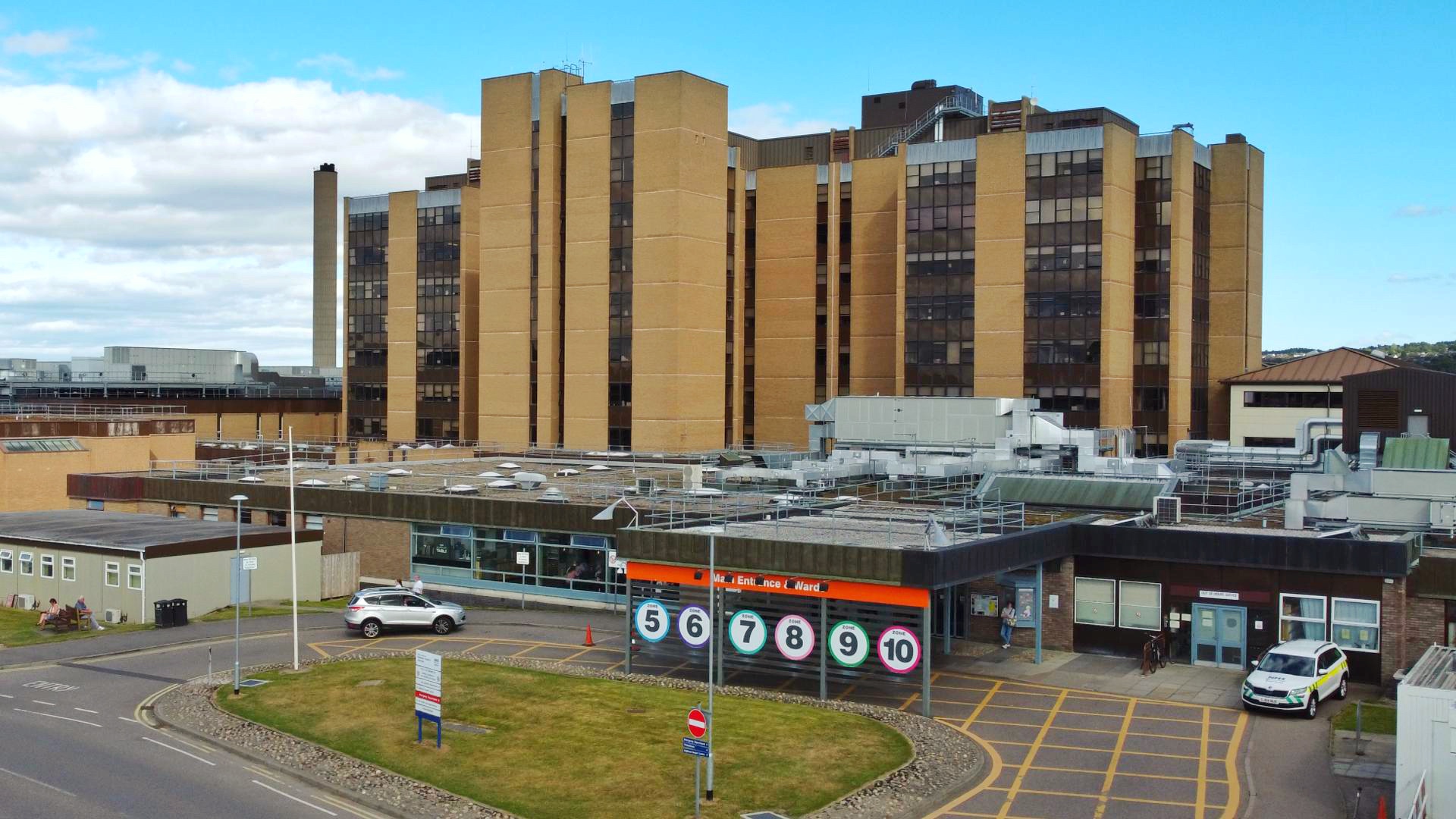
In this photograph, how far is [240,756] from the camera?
28141 mm

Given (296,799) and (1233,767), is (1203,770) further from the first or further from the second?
(296,799)

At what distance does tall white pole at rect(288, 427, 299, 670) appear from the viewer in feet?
119

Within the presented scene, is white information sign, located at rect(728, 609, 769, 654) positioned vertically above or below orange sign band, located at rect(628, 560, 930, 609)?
below

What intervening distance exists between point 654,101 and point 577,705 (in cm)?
6345

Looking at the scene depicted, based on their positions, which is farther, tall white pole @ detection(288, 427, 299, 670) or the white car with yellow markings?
tall white pole @ detection(288, 427, 299, 670)

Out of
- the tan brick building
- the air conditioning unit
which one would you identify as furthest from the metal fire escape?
the air conditioning unit

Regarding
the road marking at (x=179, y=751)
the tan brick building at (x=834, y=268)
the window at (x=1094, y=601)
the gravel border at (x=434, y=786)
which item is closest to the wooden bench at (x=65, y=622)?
the gravel border at (x=434, y=786)

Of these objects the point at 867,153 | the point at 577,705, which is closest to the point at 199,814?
the point at 577,705

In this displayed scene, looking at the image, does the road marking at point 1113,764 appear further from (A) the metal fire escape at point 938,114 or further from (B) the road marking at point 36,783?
(A) the metal fire escape at point 938,114

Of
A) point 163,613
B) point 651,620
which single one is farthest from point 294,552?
point 163,613

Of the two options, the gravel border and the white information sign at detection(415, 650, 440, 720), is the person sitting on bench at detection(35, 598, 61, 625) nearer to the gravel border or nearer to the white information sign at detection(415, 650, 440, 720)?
the gravel border

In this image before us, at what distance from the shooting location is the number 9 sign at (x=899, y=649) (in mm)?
32250

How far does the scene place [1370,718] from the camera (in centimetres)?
3177

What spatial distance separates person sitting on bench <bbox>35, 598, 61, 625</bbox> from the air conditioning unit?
128 feet
